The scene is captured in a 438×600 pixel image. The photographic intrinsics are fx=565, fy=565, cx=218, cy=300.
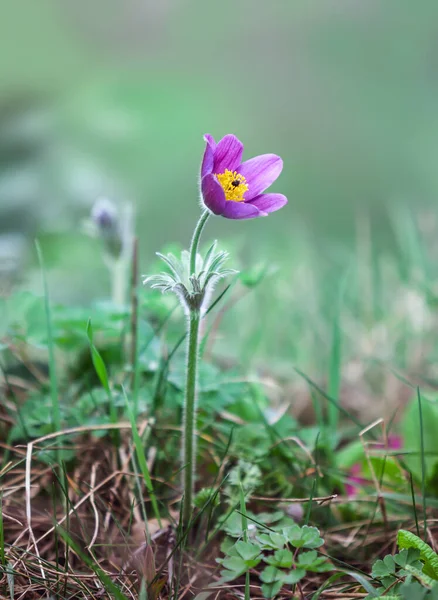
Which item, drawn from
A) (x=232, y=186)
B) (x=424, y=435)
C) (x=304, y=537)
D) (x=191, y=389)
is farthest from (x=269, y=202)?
(x=424, y=435)

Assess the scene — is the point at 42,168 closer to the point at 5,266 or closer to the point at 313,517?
the point at 5,266

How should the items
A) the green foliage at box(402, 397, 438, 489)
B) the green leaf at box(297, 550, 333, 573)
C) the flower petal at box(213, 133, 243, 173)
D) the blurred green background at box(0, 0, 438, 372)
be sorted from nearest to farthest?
the green leaf at box(297, 550, 333, 573) → the flower petal at box(213, 133, 243, 173) → the green foliage at box(402, 397, 438, 489) → the blurred green background at box(0, 0, 438, 372)

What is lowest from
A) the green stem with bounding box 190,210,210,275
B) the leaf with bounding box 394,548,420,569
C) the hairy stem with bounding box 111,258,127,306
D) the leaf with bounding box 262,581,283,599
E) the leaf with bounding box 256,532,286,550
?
the leaf with bounding box 262,581,283,599

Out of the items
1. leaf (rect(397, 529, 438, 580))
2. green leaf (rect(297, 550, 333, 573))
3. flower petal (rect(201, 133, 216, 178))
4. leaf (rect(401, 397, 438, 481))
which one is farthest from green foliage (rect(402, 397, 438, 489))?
flower petal (rect(201, 133, 216, 178))

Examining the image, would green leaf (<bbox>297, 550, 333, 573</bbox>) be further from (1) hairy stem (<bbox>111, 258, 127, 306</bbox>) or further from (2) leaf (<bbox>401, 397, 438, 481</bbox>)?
(1) hairy stem (<bbox>111, 258, 127, 306</bbox>)

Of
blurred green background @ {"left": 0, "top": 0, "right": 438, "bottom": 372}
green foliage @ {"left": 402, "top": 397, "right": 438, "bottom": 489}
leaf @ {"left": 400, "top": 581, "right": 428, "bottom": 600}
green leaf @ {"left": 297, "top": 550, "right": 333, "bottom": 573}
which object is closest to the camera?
leaf @ {"left": 400, "top": 581, "right": 428, "bottom": 600}

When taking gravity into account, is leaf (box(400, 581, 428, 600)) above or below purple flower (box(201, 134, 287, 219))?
below
